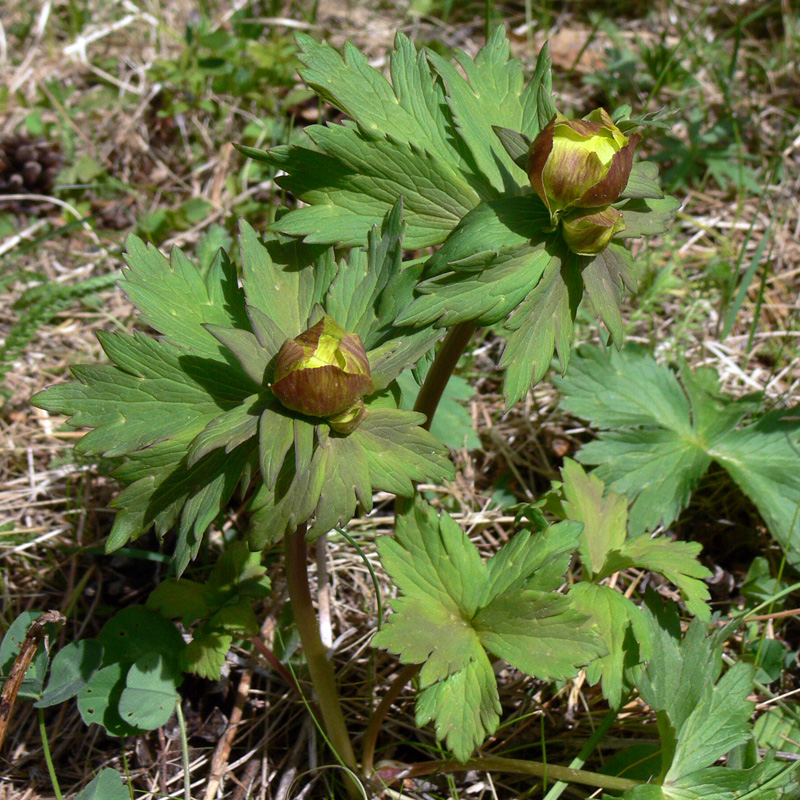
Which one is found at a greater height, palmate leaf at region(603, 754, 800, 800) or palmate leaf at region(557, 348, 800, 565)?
palmate leaf at region(557, 348, 800, 565)

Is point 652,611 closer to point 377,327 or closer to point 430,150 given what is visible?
point 377,327

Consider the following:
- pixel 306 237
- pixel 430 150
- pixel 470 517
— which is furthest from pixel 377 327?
pixel 470 517

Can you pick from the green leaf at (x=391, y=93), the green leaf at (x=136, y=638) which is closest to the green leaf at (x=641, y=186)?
the green leaf at (x=391, y=93)

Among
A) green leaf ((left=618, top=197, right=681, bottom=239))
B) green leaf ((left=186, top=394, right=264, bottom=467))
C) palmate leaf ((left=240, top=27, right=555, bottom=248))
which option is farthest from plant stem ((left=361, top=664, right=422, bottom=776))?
green leaf ((left=618, top=197, right=681, bottom=239))

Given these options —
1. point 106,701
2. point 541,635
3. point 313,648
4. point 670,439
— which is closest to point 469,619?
point 541,635

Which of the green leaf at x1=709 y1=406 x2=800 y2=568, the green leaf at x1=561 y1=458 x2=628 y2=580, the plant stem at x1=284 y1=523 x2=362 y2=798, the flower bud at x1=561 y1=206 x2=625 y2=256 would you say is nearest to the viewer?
the flower bud at x1=561 y1=206 x2=625 y2=256

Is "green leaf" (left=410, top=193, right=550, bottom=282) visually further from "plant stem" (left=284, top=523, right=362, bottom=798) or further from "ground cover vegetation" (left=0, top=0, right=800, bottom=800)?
"plant stem" (left=284, top=523, right=362, bottom=798)
